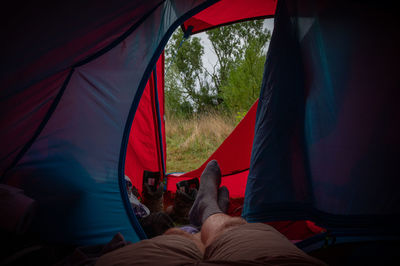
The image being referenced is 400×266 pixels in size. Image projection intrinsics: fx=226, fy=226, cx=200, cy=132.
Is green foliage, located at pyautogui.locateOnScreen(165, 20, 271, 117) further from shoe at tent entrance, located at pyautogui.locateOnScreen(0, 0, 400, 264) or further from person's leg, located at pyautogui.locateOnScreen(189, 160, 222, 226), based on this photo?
shoe at tent entrance, located at pyautogui.locateOnScreen(0, 0, 400, 264)

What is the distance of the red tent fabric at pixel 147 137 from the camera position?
164cm

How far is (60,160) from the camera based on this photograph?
94 centimetres

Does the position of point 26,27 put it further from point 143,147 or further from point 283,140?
point 143,147

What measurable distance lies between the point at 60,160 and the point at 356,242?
1161 mm

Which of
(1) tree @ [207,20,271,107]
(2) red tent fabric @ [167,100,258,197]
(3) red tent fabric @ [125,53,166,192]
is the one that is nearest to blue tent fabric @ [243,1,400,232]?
(2) red tent fabric @ [167,100,258,197]

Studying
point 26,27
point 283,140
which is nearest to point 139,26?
point 26,27

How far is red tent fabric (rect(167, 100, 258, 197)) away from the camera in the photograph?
1568 millimetres

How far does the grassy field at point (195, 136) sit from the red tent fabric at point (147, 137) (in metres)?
1.11

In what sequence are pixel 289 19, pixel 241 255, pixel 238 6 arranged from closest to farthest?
pixel 241 255, pixel 289 19, pixel 238 6

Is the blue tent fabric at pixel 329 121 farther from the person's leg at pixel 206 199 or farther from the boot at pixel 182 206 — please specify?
the boot at pixel 182 206

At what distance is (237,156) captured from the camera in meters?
1.62

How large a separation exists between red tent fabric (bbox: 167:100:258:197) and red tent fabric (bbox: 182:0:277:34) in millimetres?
674

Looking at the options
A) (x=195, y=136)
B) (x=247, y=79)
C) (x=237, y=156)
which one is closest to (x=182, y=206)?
(x=237, y=156)

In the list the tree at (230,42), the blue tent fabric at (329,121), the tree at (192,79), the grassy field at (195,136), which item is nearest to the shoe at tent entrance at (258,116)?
the blue tent fabric at (329,121)
